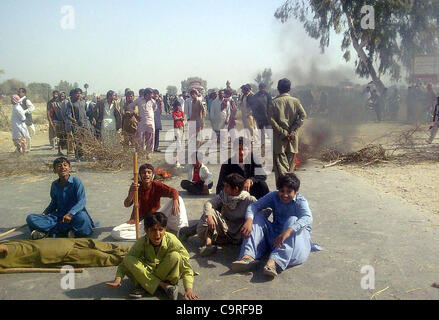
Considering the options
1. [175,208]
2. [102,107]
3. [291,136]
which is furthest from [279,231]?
[102,107]

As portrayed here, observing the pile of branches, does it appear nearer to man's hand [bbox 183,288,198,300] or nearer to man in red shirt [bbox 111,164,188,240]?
man in red shirt [bbox 111,164,188,240]

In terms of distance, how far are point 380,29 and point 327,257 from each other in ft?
67.2

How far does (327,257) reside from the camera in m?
4.38

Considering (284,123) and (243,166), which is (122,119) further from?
(243,166)

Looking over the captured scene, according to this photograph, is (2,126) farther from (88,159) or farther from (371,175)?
(371,175)

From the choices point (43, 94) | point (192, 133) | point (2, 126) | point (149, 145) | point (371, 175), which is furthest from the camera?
point (43, 94)

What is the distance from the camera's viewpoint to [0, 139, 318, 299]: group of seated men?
11.9ft

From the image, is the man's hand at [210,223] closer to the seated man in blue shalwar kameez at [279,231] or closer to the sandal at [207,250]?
the sandal at [207,250]

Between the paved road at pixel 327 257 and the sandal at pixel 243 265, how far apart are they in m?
0.08

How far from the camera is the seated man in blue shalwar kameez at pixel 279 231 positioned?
13.0 feet

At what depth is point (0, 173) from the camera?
912 cm

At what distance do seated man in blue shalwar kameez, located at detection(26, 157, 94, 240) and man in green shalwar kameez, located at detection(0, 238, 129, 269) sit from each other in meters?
0.61

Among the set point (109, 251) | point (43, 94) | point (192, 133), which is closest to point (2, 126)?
point (192, 133)
